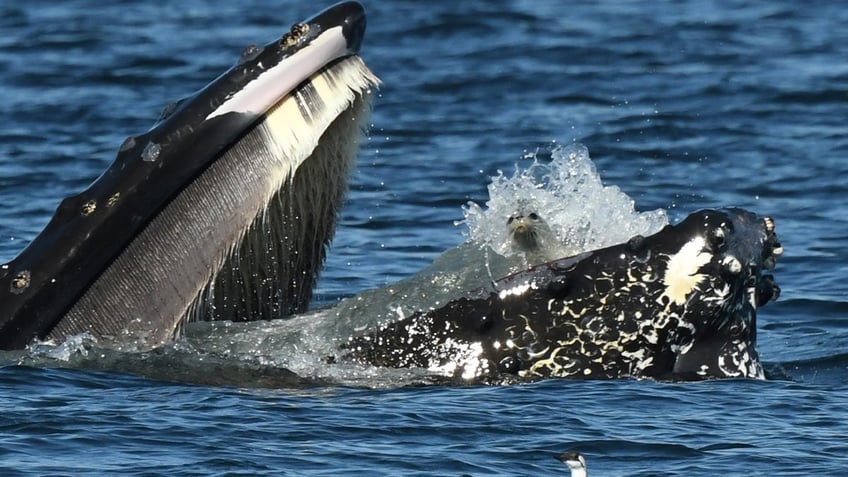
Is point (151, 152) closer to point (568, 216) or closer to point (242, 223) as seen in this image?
point (242, 223)

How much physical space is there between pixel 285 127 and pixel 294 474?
5.06 feet

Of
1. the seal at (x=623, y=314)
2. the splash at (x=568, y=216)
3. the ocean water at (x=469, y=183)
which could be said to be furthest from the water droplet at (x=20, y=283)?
the splash at (x=568, y=216)

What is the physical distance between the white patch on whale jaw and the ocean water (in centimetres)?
55

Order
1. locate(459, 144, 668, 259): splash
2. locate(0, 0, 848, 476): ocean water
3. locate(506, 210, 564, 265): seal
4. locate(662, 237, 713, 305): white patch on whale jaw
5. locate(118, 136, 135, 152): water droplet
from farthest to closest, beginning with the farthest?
locate(459, 144, 668, 259): splash
locate(506, 210, 564, 265): seal
locate(118, 136, 135, 152): water droplet
locate(662, 237, 713, 305): white patch on whale jaw
locate(0, 0, 848, 476): ocean water

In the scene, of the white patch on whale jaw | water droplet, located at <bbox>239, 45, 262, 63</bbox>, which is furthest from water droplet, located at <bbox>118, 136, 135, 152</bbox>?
the white patch on whale jaw

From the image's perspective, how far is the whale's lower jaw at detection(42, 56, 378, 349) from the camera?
7.84 metres

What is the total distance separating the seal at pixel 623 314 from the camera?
7.72 meters

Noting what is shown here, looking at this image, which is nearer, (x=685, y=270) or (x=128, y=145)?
(x=685, y=270)

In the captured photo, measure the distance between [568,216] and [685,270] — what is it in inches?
36.0

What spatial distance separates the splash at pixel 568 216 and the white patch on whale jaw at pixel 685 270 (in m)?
0.59

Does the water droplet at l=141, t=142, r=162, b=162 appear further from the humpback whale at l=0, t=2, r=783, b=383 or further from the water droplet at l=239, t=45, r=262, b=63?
the water droplet at l=239, t=45, r=262, b=63

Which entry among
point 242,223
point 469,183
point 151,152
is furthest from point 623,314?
point 469,183

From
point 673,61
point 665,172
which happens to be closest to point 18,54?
point 673,61

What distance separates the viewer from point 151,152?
25.3ft
